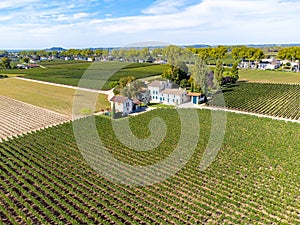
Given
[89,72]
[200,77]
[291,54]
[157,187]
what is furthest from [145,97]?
[291,54]

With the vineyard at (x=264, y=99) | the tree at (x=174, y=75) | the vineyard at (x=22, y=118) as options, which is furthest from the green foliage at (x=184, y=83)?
the vineyard at (x=22, y=118)

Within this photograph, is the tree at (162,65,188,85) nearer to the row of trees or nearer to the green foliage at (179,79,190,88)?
the green foliage at (179,79,190,88)

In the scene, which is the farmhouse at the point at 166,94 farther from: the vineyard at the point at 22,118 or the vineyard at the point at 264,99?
the vineyard at the point at 22,118

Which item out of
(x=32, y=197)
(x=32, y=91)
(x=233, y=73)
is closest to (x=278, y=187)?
(x=32, y=197)

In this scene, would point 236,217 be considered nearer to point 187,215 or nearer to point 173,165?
point 187,215

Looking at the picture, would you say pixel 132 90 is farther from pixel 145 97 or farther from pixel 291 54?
pixel 291 54

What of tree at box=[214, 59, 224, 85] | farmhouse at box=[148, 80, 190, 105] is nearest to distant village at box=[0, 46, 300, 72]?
tree at box=[214, 59, 224, 85]
